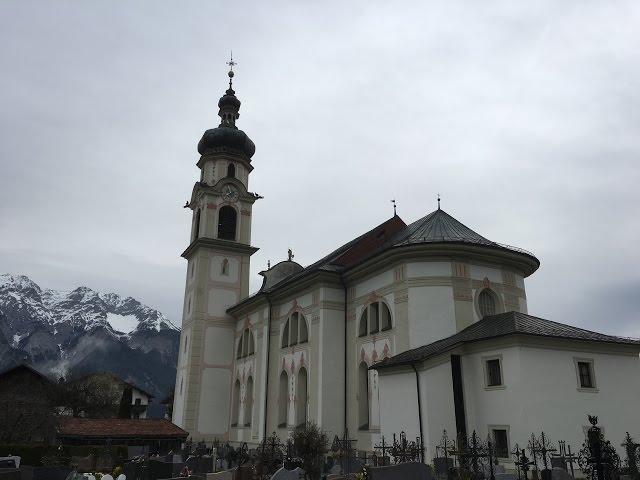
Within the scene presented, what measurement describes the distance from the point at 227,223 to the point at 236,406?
13.2 m

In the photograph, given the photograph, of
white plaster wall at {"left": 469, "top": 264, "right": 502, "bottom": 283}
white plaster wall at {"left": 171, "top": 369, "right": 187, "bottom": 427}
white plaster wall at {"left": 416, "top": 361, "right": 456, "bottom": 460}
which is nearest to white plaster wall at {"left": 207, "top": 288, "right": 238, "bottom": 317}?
white plaster wall at {"left": 171, "top": 369, "right": 187, "bottom": 427}

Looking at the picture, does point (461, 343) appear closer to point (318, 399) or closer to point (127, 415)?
point (318, 399)

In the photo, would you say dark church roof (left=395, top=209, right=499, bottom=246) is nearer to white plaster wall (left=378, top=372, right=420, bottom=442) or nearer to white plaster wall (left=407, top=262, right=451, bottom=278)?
white plaster wall (left=407, top=262, right=451, bottom=278)

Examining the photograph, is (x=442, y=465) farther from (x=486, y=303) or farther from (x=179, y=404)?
(x=179, y=404)

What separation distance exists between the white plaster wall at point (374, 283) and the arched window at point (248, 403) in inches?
470

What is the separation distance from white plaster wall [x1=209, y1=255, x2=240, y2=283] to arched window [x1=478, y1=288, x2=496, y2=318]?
21.5m

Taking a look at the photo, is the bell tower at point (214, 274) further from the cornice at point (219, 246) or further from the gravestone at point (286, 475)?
the gravestone at point (286, 475)

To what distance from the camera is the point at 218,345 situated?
3994cm

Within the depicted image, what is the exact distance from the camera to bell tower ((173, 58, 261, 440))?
38.4 meters

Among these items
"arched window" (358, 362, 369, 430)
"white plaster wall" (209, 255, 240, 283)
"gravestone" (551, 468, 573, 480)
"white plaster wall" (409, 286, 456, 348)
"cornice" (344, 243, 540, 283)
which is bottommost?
"gravestone" (551, 468, 573, 480)

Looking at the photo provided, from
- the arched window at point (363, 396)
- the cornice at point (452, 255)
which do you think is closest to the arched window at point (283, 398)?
the arched window at point (363, 396)

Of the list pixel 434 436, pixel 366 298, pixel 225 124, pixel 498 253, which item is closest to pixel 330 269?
pixel 366 298

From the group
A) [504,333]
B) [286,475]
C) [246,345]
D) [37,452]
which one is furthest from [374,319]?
[37,452]

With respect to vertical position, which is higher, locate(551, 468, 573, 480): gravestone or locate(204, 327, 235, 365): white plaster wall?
locate(204, 327, 235, 365): white plaster wall
